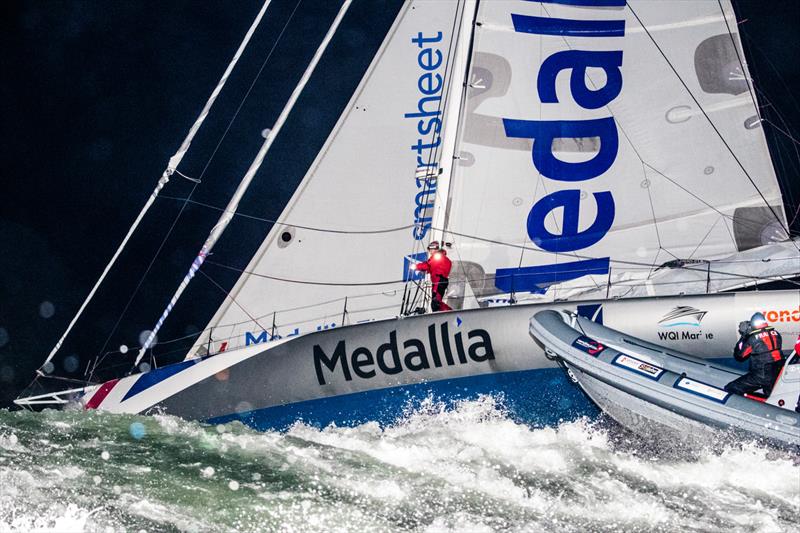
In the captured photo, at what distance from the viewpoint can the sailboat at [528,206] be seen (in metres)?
6.31

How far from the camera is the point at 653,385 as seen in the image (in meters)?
4.99

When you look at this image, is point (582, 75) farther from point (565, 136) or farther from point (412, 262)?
point (412, 262)

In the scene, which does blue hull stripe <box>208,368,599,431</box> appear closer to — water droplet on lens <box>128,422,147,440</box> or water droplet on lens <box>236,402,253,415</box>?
water droplet on lens <box>236,402,253,415</box>

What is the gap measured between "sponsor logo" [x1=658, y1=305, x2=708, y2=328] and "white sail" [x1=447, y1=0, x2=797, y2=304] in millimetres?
1194

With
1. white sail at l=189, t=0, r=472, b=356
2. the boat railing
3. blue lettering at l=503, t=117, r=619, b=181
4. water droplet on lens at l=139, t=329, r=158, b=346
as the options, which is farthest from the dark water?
water droplet on lens at l=139, t=329, r=158, b=346

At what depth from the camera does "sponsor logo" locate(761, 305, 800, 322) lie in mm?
5430

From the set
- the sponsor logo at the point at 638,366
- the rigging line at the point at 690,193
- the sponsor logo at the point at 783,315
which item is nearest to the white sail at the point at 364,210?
the rigging line at the point at 690,193

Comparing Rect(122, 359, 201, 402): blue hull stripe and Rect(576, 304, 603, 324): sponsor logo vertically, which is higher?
Rect(576, 304, 603, 324): sponsor logo

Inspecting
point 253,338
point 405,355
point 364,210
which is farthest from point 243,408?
point 364,210

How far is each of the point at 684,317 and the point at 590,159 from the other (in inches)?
67.0

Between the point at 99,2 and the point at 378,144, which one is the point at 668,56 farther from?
the point at 99,2

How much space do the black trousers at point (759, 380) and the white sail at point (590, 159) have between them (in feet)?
5.79

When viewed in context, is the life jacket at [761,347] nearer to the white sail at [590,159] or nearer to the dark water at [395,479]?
the dark water at [395,479]

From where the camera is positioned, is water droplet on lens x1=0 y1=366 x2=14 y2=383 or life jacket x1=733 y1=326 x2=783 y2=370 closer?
life jacket x1=733 y1=326 x2=783 y2=370
